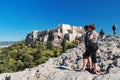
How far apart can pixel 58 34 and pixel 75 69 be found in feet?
328

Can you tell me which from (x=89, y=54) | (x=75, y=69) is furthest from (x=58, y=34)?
(x=89, y=54)

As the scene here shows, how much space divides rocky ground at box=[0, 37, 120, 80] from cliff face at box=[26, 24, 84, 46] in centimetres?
8679

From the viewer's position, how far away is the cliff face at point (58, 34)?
360 feet

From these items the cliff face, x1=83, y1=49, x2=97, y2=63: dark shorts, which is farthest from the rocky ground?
the cliff face

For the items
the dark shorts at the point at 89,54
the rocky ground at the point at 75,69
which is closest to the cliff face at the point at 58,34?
the rocky ground at the point at 75,69

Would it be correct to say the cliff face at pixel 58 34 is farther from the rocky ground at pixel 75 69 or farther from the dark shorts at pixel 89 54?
the dark shorts at pixel 89 54

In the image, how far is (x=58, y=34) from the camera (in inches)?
4446

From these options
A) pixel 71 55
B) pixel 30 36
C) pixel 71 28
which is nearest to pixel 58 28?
pixel 71 28

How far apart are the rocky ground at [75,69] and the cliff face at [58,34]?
8679 cm

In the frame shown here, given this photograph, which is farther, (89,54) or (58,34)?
(58,34)

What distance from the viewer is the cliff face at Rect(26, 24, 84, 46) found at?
360ft

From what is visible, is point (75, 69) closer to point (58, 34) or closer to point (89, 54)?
point (89, 54)

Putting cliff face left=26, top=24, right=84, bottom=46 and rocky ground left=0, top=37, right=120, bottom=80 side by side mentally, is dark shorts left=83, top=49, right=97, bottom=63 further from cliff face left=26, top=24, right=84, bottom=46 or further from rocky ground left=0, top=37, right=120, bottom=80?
cliff face left=26, top=24, right=84, bottom=46

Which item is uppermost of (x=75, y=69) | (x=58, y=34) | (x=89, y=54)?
(x=58, y=34)
